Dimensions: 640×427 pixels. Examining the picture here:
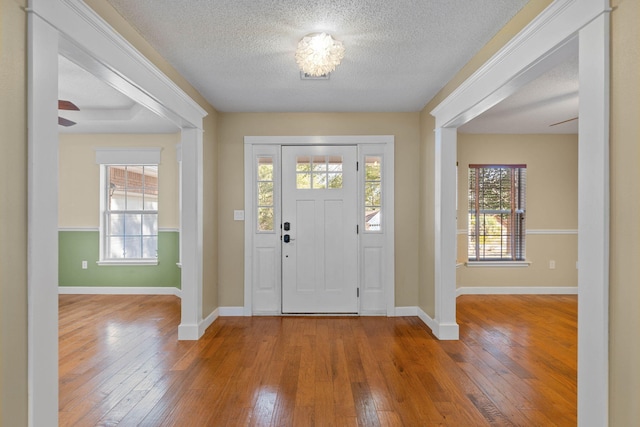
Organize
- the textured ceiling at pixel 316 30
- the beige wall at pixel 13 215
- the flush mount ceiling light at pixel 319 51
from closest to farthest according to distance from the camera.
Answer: the beige wall at pixel 13 215 → the textured ceiling at pixel 316 30 → the flush mount ceiling light at pixel 319 51

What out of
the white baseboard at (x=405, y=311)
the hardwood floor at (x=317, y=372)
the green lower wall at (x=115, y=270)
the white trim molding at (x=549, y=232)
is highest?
the white trim molding at (x=549, y=232)

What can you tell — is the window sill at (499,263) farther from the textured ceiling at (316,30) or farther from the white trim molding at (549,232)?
the textured ceiling at (316,30)

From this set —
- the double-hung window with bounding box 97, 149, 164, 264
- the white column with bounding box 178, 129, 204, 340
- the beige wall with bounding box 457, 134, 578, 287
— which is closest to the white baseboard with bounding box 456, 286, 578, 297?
the beige wall with bounding box 457, 134, 578, 287

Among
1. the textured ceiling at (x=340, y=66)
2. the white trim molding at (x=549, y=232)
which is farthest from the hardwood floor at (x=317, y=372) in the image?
the textured ceiling at (x=340, y=66)

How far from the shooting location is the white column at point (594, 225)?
61.8 inches

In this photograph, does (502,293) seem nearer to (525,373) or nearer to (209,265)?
(525,373)

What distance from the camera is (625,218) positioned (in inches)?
58.9

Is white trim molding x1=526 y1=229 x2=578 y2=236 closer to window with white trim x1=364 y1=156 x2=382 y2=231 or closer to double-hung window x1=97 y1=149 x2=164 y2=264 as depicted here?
window with white trim x1=364 y1=156 x2=382 y2=231

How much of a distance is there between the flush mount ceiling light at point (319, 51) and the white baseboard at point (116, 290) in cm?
421

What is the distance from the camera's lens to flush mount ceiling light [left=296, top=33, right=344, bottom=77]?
2.45m

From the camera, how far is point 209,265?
4.04 meters

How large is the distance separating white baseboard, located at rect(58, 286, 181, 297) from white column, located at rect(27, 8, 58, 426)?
392 cm

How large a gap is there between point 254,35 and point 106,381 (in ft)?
8.94

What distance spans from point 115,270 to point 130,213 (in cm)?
89
